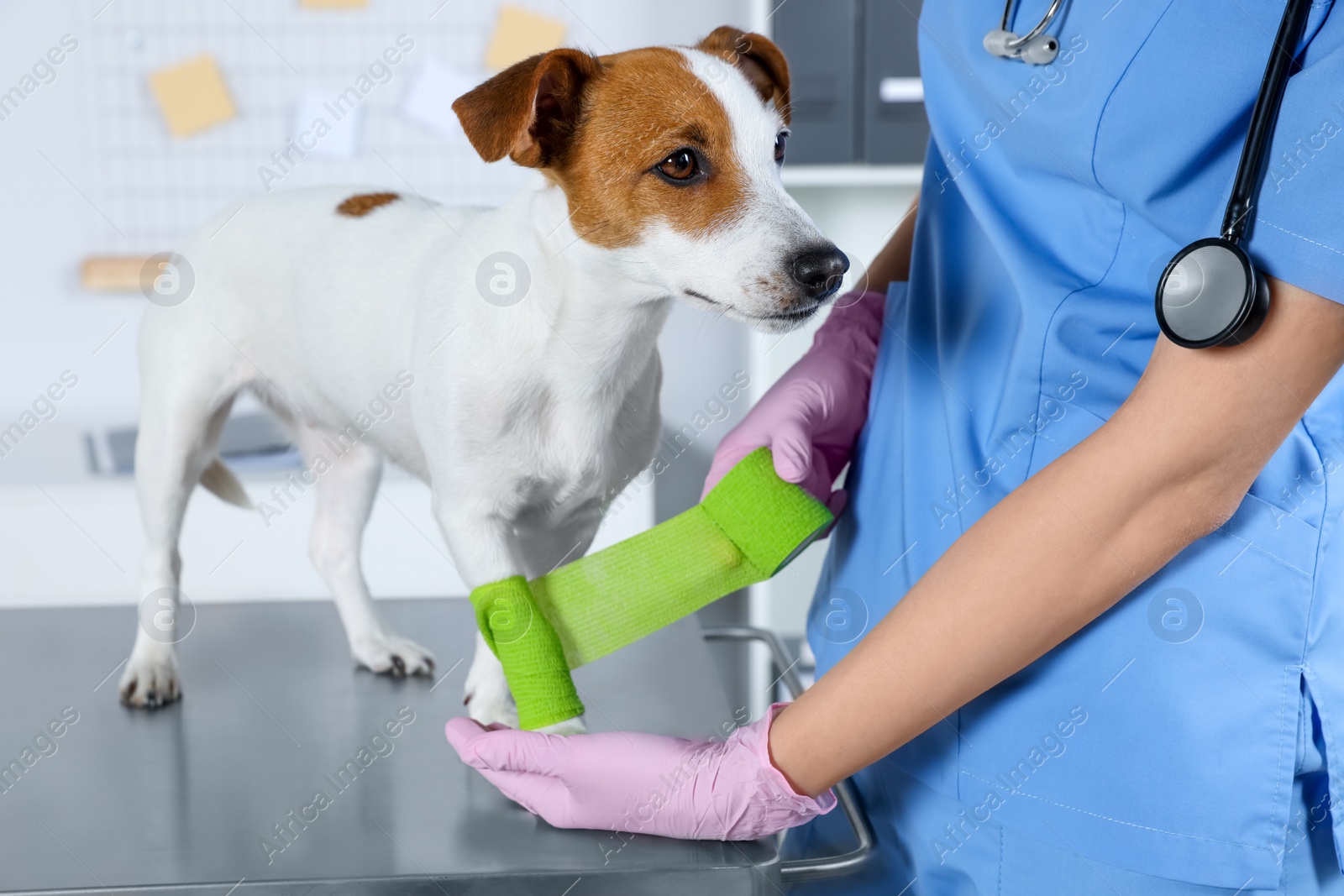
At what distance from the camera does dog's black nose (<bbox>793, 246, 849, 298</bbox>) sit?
77 centimetres

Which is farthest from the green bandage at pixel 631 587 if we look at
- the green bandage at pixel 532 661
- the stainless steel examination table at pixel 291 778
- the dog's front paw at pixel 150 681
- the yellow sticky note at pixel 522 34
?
the yellow sticky note at pixel 522 34

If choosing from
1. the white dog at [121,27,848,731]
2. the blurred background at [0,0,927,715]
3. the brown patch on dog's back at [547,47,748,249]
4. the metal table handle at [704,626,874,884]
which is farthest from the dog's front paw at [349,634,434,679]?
the blurred background at [0,0,927,715]

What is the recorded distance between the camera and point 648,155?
84 cm

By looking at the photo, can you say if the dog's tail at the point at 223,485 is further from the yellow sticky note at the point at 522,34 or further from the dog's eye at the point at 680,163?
the yellow sticky note at the point at 522,34

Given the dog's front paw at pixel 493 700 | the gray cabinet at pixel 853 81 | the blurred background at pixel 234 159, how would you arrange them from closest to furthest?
the dog's front paw at pixel 493 700
the gray cabinet at pixel 853 81
the blurred background at pixel 234 159

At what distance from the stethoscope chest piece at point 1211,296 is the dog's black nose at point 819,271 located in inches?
10.5

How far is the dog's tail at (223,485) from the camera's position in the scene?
1274mm

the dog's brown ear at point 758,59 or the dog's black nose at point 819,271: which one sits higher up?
the dog's brown ear at point 758,59

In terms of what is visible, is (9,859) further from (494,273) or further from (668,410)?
(668,410)

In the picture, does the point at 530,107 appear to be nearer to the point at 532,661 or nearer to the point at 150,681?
the point at 532,661

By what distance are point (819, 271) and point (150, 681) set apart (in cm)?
76

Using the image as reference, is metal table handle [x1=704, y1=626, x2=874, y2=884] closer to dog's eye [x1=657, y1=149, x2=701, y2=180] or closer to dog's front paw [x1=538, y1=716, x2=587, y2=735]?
dog's front paw [x1=538, y1=716, x2=587, y2=735]

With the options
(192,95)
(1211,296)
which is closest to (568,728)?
(1211,296)

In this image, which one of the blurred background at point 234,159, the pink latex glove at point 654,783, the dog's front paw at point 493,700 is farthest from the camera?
the blurred background at point 234,159
